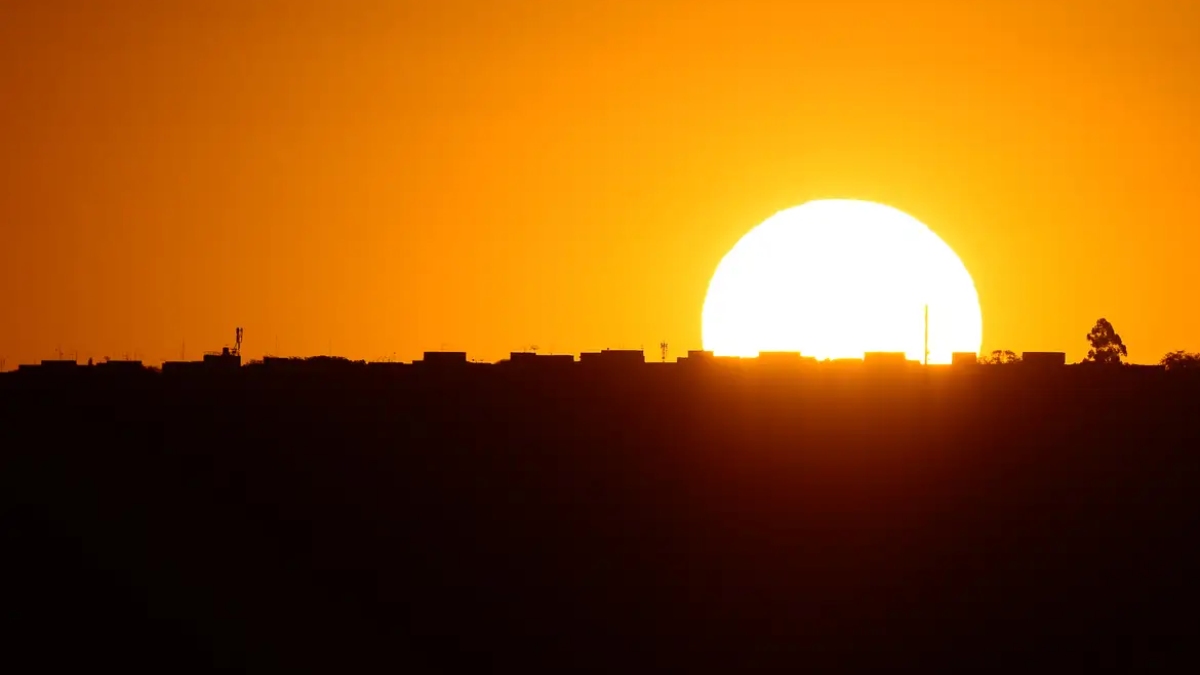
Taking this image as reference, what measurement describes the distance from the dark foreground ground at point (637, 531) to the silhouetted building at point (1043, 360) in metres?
0.62

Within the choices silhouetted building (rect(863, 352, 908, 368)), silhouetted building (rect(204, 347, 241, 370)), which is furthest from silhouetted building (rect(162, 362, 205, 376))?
silhouetted building (rect(863, 352, 908, 368))

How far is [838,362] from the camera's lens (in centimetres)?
5422

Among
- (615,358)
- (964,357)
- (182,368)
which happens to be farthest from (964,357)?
(182,368)

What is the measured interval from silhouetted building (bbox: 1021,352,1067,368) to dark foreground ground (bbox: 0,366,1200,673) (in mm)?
621

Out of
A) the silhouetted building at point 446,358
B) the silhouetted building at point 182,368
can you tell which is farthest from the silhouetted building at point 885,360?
the silhouetted building at point 182,368

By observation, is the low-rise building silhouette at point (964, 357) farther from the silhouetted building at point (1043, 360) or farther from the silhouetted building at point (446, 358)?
the silhouetted building at point (446, 358)

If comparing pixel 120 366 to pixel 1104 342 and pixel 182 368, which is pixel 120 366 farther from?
pixel 1104 342

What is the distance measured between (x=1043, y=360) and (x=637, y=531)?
13.0 metres

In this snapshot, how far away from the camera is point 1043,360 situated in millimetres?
54375

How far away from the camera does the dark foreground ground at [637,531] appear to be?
4728 cm

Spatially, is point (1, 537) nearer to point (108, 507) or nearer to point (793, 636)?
point (108, 507)

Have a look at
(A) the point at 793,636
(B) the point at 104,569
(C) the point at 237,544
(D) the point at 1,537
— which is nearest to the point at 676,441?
(A) the point at 793,636

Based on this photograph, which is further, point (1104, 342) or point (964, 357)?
point (1104, 342)

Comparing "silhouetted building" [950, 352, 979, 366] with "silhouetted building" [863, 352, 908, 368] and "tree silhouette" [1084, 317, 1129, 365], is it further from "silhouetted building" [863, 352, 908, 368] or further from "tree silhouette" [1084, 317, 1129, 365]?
"tree silhouette" [1084, 317, 1129, 365]
